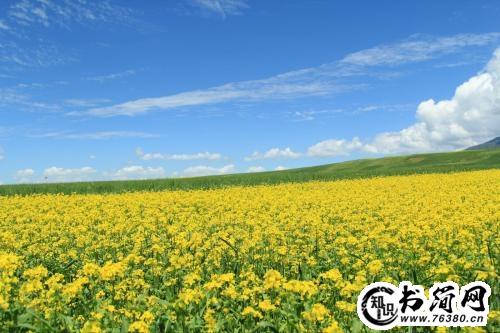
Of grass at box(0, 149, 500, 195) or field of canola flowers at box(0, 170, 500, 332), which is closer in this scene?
field of canola flowers at box(0, 170, 500, 332)

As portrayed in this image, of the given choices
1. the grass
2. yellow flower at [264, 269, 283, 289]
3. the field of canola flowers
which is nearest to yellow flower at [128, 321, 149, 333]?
the field of canola flowers

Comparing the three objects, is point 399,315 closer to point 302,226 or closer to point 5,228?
point 302,226

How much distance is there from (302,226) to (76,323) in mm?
10110

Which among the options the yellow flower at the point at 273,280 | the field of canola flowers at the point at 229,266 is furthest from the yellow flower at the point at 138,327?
the yellow flower at the point at 273,280

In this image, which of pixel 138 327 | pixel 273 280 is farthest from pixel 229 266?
pixel 138 327

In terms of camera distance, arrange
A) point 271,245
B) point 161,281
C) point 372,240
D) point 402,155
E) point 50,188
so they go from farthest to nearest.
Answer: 1. point 402,155
2. point 50,188
3. point 372,240
4. point 271,245
5. point 161,281

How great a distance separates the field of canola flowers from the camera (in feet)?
22.2

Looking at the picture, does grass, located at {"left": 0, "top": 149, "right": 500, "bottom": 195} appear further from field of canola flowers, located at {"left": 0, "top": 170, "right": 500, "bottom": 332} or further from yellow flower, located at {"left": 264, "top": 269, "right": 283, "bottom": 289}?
yellow flower, located at {"left": 264, "top": 269, "right": 283, "bottom": 289}

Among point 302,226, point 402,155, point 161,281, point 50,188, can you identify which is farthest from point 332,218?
point 402,155

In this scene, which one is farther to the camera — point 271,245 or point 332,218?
point 332,218

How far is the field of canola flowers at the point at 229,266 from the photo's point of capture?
6.77 metres

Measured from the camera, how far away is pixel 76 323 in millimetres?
6816

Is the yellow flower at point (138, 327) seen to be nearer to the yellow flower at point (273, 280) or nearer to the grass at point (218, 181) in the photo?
the yellow flower at point (273, 280)

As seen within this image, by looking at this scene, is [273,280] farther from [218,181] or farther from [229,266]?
[218,181]
